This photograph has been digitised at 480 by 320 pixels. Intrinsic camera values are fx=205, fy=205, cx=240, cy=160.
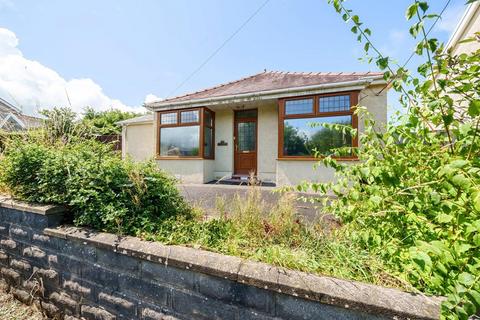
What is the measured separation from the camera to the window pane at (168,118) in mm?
8797

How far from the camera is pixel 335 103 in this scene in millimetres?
6371

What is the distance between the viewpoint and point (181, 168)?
28.5 ft

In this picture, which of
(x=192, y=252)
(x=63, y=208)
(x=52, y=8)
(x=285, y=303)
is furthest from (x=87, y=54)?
(x=285, y=303)

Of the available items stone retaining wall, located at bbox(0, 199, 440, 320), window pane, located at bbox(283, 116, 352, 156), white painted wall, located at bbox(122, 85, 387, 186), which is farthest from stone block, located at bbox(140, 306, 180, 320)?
window pane, located at bbox(283, 116, 352, 156)

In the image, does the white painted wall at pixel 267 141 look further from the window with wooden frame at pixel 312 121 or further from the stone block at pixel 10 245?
the stone block at pixel 10 245

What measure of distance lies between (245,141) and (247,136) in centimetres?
23

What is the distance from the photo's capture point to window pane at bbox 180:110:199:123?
8.44m

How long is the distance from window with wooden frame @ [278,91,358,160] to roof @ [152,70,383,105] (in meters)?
0.54

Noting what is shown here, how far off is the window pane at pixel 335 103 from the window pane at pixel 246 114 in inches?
114

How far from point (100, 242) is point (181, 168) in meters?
6.88

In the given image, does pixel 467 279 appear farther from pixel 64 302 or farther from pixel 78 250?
pixel 64 302

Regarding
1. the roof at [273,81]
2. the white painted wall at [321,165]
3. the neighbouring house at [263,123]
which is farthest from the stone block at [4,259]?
the roof at [273,81]

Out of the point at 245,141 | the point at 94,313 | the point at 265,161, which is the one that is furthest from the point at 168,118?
the point at 94,313

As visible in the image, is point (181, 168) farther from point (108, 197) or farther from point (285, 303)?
point (285, 303)
